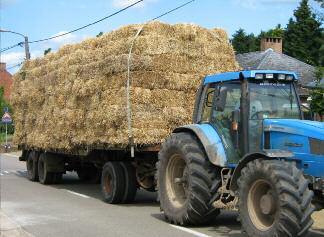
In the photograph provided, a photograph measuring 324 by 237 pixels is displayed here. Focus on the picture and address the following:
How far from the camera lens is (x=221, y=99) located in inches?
360

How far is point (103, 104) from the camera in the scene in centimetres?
1233

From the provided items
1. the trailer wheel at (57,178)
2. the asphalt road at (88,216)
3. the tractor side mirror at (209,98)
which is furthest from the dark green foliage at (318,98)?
the trailer wheel at (57,178)

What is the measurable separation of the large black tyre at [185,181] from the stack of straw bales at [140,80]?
1.59m

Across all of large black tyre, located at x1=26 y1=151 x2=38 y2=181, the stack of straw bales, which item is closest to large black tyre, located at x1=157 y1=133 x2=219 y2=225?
the stack of straw bales

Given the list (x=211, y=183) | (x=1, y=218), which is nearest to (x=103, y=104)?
(x=1, y=218)

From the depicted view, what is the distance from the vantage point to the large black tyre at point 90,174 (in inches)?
695

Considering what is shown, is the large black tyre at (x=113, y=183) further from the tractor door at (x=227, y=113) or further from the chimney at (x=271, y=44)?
the chimney at (x=271, y=44)

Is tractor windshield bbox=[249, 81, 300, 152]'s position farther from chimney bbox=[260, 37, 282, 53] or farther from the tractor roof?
chimney bbox=[260, 37, 282, 53]

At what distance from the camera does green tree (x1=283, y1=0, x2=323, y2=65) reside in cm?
5441

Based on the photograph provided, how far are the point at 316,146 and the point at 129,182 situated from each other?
218 inches

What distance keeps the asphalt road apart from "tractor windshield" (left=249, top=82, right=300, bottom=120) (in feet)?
6.06

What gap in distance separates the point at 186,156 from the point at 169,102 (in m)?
2.81

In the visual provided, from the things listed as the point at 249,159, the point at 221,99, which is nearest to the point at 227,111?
the point at 221,99

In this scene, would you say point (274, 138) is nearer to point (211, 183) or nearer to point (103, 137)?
point (211, 183)
